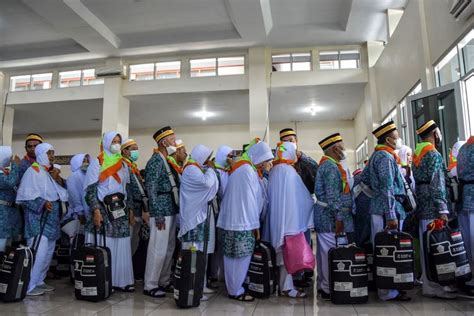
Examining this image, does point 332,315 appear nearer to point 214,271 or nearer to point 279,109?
point 214,271

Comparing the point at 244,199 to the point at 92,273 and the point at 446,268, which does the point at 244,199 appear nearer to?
the point at 92,273

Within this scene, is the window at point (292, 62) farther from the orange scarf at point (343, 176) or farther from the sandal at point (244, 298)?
the sandal at point (244, 298)

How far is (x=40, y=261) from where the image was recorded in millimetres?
3422

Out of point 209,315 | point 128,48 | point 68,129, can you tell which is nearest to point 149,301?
point 209,315

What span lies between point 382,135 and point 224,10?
5.50 meters

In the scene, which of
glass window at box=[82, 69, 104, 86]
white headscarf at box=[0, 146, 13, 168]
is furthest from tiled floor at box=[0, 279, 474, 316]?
glass window at box=[82, 69, 104, 86]

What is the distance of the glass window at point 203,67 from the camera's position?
31.0 feet

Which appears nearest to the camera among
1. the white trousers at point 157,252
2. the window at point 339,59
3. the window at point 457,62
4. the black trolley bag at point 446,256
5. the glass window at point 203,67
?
the black trolley bag at point 446,256

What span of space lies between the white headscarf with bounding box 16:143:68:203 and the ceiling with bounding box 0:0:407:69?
14.9 ft

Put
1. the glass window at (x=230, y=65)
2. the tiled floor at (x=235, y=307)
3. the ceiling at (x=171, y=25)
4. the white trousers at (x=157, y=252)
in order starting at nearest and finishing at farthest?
the tiled floor at (x=235, y=307) < the white trousers at (x=157, y=252) < the ceiling at (x=171, y=25) < the glass window at (x=230, y=65)

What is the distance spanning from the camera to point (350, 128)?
12625mm

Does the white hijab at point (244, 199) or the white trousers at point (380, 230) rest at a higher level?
the white hijab at point (244, 199)

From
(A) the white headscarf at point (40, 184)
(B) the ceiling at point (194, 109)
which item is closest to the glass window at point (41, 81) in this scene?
(B) the ceiling at point (194, 109)

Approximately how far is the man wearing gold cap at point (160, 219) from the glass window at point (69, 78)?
313 inches
